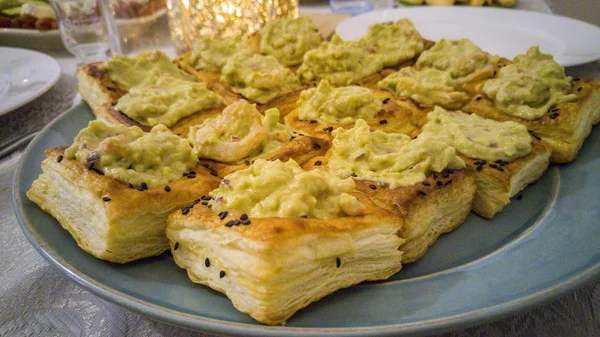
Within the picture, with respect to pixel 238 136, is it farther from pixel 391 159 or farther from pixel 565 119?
pixel 565 119

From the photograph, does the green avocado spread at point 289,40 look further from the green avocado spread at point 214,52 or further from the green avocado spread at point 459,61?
the green avocado spread at point 459,61

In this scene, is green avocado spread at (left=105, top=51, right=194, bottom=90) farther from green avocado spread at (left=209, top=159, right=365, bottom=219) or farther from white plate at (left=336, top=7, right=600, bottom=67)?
white plate at (left=336, top=7, right=600, bottom=67)

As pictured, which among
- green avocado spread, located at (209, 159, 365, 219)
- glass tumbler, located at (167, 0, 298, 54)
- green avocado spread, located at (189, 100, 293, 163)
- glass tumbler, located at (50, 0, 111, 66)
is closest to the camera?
green avocado spread, located at (209, 159, 365, 219)

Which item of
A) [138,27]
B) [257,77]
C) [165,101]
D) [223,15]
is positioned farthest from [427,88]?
[138,27]

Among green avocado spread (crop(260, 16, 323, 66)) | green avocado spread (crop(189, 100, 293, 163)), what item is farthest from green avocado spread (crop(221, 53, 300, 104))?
green avocado spread (crop(189, 100, 293, 163))

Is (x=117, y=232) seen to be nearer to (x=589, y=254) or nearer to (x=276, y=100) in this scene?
(x=276, y=100)

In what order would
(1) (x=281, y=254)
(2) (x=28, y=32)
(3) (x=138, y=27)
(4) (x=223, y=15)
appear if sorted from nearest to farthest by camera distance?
(1) (x=281, y=254)
(4) (x=223, y=15)
(2) (x=28, y=32)
(3) (x=138, y=27)
